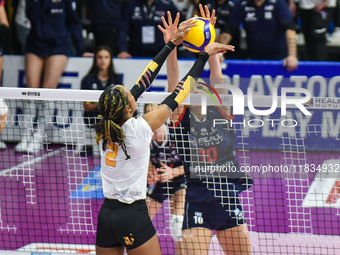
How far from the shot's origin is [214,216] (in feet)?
13.6

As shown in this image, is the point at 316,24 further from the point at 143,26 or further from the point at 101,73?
the point at 101,73

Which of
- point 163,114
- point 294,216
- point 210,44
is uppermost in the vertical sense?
point 210,44

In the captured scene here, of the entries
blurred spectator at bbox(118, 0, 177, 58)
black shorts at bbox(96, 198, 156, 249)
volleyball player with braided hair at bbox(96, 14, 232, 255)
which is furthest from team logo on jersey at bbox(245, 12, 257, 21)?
black shorts at bbox(96, 198, 156, 249)

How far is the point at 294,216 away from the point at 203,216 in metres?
2.33

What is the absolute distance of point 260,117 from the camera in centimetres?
729

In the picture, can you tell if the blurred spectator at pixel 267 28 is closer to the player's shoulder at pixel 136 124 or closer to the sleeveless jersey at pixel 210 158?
the sleeveless jersey at pixel 210 158

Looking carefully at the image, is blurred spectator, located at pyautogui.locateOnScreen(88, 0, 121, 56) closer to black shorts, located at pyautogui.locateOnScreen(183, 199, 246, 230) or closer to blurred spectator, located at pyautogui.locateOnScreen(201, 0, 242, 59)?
blurred spectator, located at pyautogui.locateOnScreen(201, 0, 242, 59)

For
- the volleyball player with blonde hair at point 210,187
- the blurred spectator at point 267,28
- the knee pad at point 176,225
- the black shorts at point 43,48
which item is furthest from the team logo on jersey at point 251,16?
the knee pad at point 176,225

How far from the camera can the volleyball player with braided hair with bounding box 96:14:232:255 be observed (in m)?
3.40

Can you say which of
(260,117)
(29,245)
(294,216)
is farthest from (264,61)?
(29,245)

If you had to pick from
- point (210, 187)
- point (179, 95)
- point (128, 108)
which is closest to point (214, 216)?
point (210, 187)

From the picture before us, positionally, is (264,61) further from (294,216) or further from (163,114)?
(163,114)

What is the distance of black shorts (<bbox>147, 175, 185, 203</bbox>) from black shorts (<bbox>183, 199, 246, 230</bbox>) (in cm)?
78

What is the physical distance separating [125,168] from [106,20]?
5936 mm
